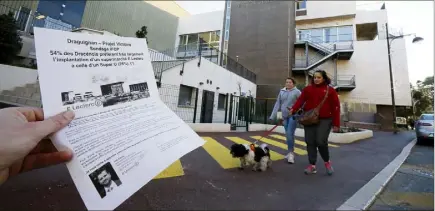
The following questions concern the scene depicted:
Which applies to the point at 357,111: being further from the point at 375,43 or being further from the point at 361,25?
the point at 361,25

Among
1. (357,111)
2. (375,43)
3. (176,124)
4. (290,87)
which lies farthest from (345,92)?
(176,124)

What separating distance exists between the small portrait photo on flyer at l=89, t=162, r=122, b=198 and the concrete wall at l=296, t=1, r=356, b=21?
27.1 meters

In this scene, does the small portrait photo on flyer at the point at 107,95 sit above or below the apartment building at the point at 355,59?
below

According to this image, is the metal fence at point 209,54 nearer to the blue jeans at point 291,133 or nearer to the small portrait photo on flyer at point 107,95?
the blue jeans at point 291,133

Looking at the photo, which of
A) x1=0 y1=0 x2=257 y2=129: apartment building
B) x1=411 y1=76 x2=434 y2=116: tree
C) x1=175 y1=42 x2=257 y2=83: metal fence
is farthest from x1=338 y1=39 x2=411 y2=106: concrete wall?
x1=411 y1=76 x2=434 y2=116: tree

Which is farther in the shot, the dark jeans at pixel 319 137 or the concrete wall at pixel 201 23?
the concrete wall at pixel 201 23

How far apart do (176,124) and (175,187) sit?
1.55m

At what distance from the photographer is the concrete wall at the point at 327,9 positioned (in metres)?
22.1

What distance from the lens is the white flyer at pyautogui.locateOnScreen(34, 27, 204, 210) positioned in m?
0.84

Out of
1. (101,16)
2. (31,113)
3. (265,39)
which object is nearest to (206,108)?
(31,113)

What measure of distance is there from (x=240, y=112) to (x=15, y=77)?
29.8ft

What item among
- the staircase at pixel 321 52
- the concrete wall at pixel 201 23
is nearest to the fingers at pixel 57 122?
the staircase at pixel 321 52

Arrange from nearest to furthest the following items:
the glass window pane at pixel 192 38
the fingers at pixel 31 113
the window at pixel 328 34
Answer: the fingers at pixel 31 113, the window at pixel 328 34, the glass window pane at pixel 192 38

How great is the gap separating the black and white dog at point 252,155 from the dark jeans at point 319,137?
31.3 inches
